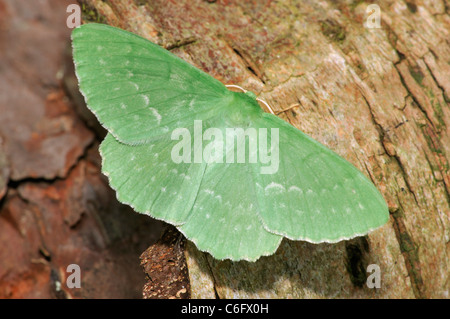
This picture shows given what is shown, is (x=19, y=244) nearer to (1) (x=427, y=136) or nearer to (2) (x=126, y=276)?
(2) (x=126, y=276)

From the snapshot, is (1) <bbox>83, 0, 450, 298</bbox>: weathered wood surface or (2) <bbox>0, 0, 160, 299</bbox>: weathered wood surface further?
(2) <bbox>0, 0, 160, 299</bbox>: weathered wood surface

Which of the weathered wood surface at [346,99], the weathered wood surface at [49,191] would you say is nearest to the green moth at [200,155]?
the weathered wood surface at [346,99]

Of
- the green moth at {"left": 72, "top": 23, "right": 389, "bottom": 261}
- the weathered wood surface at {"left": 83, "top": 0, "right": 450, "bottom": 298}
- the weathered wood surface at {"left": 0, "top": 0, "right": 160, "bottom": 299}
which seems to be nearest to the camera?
the green moth at {"left": 72, "top": 23, "right": 389, "bottom": 261}

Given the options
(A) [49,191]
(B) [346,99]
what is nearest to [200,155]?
(B) [346,99]

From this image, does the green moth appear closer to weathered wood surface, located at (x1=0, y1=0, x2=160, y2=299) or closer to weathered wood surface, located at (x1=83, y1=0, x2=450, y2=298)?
weathered wood surface, located at (x1=83, y1=0, x2=450, y2=298)

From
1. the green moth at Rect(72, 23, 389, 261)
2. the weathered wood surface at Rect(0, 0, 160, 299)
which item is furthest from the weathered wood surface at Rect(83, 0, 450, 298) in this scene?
the weathered wood surface at Rect(0, 0, 160, 299)

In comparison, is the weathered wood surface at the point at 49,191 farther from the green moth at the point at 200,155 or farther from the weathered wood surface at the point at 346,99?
the green moth at the point at 200,155

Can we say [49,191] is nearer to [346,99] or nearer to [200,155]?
[200,155]

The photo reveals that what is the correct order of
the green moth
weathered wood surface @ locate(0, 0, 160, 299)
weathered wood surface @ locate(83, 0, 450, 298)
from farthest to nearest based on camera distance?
1. weathered wood surface @ locate(0, 0, 160, 299)
2. weathered wood surface @ locate(83, 0, 450, 298)
3. the green moth
